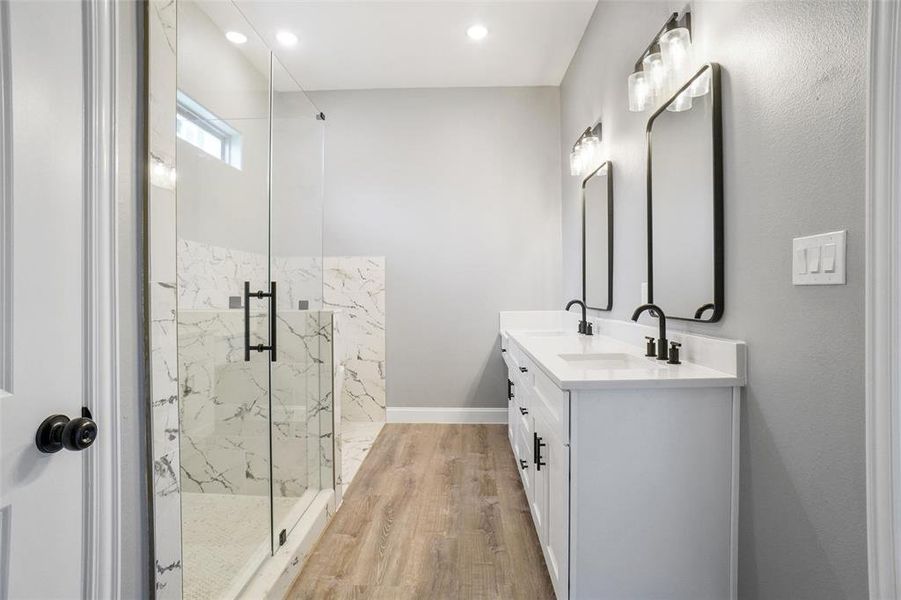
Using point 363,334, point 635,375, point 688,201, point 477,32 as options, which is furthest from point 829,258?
point 363,334

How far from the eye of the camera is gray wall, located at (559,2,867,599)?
904 millimetres

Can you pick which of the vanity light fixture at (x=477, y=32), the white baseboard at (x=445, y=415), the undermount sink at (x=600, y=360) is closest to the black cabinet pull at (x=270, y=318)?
the undermount sink at (x=600, y=360)

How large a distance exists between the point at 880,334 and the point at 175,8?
1.74m

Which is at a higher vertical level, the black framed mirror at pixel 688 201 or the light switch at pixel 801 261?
the black framed mirror at pixel 688 201

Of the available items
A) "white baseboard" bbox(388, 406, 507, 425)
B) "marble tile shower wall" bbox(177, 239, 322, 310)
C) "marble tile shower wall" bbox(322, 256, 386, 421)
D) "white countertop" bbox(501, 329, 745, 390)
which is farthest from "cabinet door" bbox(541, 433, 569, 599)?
"marble tile shower wall" bbox(322, 256, 386, 421)

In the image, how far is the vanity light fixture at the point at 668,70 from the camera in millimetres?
1569

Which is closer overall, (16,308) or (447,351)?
(16,308)

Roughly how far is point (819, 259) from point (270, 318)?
1771mm

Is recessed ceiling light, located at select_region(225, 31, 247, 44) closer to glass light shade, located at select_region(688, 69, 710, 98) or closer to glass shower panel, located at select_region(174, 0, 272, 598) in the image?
glass shower panel, located at select_region(174, 0, 272, 598)

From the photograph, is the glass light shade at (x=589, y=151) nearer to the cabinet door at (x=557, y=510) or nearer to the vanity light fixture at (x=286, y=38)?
the cabinet door at (x=557, y=510)

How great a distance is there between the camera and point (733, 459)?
1.28 metres

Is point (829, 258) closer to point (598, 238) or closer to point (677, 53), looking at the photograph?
point (677, 53)

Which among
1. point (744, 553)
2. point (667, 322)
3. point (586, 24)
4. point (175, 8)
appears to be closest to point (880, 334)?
point (744, 553)

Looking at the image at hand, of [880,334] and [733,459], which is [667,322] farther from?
[880,334]
